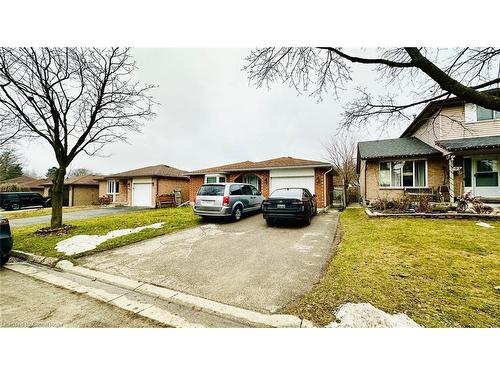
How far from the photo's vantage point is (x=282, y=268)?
460 centimetres

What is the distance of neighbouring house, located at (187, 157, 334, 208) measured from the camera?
46.4 ft

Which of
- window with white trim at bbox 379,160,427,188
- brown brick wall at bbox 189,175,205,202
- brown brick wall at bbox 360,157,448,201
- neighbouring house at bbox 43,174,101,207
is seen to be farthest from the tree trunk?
neighbouring house at bbox 43,174,101,207

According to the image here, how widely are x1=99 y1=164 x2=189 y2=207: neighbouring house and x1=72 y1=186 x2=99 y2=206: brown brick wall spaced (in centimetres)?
536

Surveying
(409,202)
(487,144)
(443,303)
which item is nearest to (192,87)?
(443,303)

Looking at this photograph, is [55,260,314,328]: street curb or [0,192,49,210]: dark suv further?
[0,192,49,210]: dark suv

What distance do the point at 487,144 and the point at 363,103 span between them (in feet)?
33.6

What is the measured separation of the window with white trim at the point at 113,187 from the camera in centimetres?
2358

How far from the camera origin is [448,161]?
11.9 metres

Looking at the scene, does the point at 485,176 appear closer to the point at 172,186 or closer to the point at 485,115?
the point at 485,115

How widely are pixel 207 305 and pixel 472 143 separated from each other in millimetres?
15321

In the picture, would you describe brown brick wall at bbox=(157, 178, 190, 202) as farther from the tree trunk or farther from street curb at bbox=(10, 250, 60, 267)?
street curb at bbox=(10, 250, 60, 267)

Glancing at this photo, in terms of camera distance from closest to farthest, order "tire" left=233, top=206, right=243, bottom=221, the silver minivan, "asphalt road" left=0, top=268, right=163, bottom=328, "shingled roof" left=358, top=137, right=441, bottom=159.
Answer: "asphalt road" left=0, top=268, right=163, bottom=328, the silver minivan, "tire" left=233, top=206, right=243, bottom=221, "shingled roof" left=358, top=137, right=441, bottom=159

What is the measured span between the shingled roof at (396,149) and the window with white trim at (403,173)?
64cm

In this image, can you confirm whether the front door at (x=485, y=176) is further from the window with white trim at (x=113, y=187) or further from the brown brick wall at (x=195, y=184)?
the window with white trim at (x=113, y=187)
